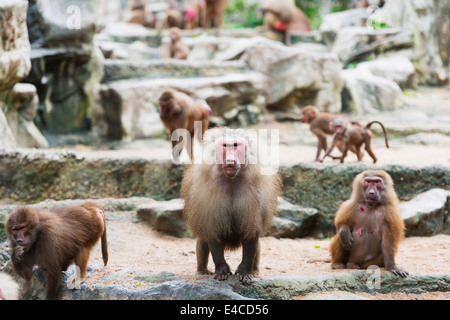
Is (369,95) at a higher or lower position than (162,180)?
higher

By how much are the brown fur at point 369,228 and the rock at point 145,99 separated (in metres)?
6.21

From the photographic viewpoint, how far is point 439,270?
5078mm

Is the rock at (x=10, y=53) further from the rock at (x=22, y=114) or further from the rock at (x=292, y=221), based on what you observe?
the rock at (x=292, y=221)

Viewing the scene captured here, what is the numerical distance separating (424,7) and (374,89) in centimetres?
412

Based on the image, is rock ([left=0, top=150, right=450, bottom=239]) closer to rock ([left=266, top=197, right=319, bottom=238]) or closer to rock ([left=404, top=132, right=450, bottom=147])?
rock ([left=266, top=197, right=319, bottom=238])

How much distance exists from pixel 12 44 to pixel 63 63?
3316 millimetres

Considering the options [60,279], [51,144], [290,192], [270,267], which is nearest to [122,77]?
[51,144]

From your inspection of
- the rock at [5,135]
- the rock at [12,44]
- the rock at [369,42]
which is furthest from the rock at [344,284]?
the rock at [369,42]

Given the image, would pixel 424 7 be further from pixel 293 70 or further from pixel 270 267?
pixel 270 267

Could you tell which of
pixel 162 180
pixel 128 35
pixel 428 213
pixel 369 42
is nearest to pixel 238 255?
pixel 162 180

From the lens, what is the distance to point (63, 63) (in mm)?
10852

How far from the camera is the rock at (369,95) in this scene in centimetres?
1296

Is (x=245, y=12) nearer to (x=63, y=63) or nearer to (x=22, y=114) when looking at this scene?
(x=63, y=63)

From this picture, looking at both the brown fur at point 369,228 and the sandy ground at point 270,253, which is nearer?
the sandy ground at point 270,253
